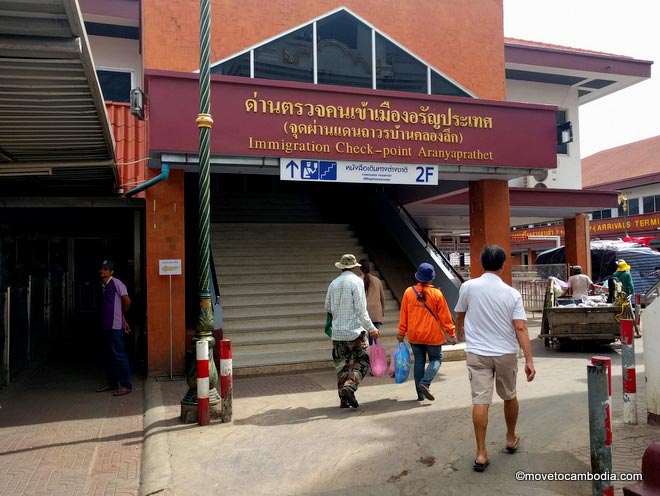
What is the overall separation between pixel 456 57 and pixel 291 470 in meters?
9.48

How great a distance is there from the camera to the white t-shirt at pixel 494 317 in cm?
451

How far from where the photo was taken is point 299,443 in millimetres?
5465

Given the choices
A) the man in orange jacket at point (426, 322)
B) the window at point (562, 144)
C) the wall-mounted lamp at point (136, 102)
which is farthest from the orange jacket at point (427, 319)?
the window at point (562, 144)

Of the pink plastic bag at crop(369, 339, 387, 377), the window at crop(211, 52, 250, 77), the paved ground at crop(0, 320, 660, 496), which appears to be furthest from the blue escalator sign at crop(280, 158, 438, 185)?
the paved ground at crop(0, 320, 660, 496)

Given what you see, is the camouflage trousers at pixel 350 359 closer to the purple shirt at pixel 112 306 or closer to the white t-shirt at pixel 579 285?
the purple shirt at pixel 112 306

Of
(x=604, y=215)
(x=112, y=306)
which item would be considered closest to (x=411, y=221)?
(x=112, y=306)

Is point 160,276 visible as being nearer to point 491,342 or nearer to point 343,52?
point 343,52

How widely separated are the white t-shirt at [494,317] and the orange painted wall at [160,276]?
5.69 metres

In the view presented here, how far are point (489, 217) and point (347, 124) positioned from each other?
11.4 ft

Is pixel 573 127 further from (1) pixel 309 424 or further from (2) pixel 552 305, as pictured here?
(1) pixel 309 424

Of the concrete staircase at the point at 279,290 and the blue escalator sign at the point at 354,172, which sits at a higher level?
the blue escalator sign at the point at 354,172

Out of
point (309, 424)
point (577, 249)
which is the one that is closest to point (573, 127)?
point (577, 249)

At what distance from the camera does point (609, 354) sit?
10.2 m

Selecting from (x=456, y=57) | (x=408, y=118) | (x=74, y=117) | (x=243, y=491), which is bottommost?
(x=243, y=491)
